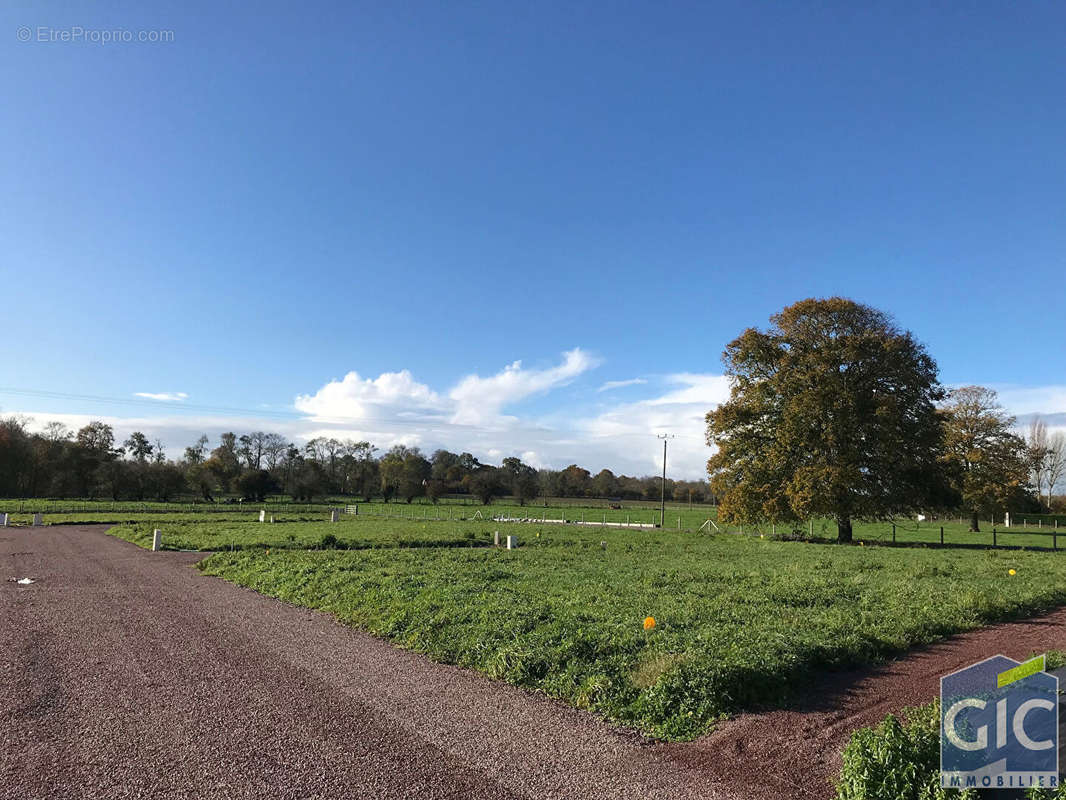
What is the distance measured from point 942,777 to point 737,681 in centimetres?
312

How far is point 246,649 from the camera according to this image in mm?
10039

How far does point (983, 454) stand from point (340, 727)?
5846 centimetres

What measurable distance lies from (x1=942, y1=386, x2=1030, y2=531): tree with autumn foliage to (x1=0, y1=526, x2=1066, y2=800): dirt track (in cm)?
4649

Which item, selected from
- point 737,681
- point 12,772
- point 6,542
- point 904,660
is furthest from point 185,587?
point 6,542

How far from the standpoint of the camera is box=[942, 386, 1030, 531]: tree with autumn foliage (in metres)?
50.1

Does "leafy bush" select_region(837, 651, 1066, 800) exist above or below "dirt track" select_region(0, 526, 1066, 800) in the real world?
above

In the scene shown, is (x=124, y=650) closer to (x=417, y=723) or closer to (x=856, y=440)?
(x=417, y=723)

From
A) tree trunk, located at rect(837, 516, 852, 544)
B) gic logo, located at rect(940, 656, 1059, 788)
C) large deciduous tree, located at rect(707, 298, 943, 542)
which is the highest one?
large deciduous tree, located at rect(707, 298, 943, 542)

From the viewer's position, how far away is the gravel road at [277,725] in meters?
5.45

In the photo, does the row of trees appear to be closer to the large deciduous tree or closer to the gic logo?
the large deciduous tree

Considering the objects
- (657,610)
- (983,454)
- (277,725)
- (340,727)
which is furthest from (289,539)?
(983,454)

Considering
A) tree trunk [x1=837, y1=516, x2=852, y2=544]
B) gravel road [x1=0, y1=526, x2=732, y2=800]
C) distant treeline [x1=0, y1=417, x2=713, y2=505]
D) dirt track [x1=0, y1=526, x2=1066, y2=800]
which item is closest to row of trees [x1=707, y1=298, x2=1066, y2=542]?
tree trunk [x1=837, y1=516, x2=852, y2=544]

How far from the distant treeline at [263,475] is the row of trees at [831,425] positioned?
64.9 meters

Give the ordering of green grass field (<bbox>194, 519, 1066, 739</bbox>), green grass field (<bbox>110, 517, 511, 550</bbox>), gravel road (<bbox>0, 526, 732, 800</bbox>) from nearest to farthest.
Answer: gravel road (<bbox>0, 526, 732, 800</bbox>)
green grass field (<bbox>194, 519, 1066, 739</bbox>)
green grass field (<bbox>110, 517, 511, 550</bbox>)
